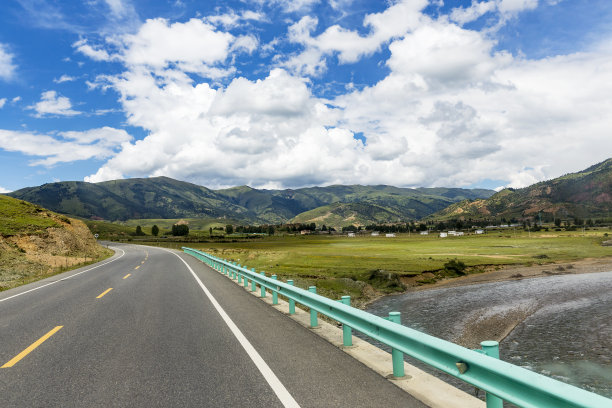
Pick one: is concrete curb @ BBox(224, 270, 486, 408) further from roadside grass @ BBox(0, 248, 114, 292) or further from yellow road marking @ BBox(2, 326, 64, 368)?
roadside grass @ BBox(0, 248, 114, 292)

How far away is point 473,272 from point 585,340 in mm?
27487

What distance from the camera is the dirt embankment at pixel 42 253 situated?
29.5 meters

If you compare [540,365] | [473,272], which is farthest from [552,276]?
[540,365]

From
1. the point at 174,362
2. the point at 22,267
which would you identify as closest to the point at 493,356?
the point at 174,362

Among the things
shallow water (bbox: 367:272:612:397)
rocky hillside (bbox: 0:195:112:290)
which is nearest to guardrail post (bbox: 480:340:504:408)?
shallow water (bbox: 367:272:612:397)

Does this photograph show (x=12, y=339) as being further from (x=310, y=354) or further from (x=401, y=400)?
(x=401, y=400)

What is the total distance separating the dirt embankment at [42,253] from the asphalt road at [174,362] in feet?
61.6

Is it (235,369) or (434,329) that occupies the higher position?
(235,369)

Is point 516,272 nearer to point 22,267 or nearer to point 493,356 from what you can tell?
point 493,356

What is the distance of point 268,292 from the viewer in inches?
617

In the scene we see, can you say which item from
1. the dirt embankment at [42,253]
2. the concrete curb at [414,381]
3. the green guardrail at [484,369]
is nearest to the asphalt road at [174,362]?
the concrete curb at [414,381]

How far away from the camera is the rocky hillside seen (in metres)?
32.0

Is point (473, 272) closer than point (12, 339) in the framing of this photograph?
No

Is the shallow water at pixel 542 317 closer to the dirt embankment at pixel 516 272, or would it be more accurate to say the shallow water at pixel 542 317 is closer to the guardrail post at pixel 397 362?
the dirt embankment at pixel 516 272
